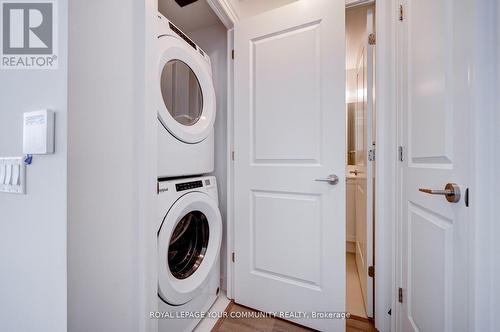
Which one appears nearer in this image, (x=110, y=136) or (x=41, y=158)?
(x=41, y=158)

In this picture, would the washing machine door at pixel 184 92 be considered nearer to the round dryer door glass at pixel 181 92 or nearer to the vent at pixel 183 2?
the round dryer door glass at pixel 181 92

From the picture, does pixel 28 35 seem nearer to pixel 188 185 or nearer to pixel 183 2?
pixel 188 185

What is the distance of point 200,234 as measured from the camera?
136 centimetres

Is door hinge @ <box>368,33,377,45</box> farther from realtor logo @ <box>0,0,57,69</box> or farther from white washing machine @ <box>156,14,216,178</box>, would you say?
realtor logo @ <box>0,0,57,69</box>

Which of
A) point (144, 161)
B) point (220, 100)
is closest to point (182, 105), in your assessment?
point (220, 100)

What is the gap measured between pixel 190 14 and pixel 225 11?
0.37m

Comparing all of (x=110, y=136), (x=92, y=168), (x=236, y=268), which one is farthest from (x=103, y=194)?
(x=236, y=268)

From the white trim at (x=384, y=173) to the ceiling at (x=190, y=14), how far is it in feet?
3.74

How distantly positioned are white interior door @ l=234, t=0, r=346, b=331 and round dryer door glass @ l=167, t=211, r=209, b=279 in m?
0.26

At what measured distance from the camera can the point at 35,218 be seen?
63 centimetres

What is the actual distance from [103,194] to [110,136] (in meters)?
0.20

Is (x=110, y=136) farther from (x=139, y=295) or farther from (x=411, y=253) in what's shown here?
(x=411, y=253)

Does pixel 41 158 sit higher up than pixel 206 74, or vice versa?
pixel 206 74

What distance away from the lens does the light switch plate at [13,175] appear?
0.63 metres
